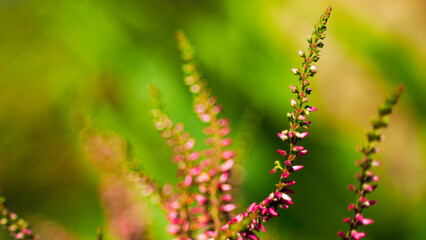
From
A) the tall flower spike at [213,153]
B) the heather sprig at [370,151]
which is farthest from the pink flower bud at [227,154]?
the heather sprig at [370,151]

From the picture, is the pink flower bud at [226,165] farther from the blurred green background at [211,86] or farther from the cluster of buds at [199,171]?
the blurred green background at [211,86]

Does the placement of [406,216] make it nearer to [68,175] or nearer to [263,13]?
[263,13]

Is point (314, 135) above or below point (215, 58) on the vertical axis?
below

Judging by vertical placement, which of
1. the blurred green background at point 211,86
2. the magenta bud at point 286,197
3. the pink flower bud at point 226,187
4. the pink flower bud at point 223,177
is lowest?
the magenta bud at point 286,197

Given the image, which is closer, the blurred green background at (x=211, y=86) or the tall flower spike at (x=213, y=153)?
the tall flower spike at (x=213, y=153)

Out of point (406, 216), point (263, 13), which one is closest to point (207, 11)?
point (263, 13)

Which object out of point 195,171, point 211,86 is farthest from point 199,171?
point 211,86

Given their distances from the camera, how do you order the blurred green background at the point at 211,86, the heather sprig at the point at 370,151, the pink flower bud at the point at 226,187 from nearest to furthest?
the heather sprig at the point at 370,151
the pink flower bud at the point at 226,187
the blurred green background at the point at 211,86

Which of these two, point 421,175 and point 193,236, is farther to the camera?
point 421,175
